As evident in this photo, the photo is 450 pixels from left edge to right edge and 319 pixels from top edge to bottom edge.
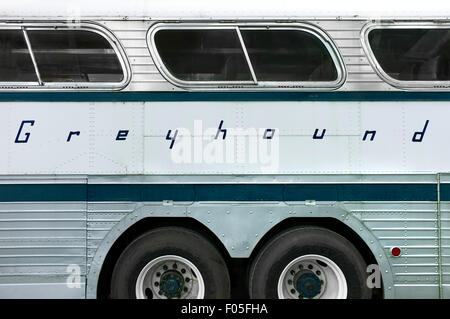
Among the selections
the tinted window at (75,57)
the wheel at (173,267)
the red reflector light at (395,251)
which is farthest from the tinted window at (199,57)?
the red reflector light at (395,251)

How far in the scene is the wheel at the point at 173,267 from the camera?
4.39 m

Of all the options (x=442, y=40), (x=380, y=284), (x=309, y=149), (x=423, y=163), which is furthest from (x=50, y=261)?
(x=442, y=40)

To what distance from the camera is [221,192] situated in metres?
4.37

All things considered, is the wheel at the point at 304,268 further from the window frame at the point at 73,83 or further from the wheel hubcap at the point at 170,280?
the window frame at the point at 73,83

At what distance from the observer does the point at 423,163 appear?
4324 millimetres

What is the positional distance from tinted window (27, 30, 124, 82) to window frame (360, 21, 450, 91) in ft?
7.11

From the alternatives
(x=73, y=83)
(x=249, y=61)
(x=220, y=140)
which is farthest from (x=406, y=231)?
(x=73, y=83)

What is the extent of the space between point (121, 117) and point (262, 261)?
1762 mm

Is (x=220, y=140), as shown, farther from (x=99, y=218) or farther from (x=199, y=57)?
(x=99, y=218)

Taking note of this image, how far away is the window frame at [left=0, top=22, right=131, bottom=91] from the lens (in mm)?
4336

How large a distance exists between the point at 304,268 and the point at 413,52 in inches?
84.0

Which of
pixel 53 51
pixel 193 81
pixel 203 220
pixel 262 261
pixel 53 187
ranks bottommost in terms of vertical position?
pixel 262 261

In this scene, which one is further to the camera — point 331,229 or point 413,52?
point 331,229

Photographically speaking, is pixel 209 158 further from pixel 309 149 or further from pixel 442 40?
pixel 442 40
